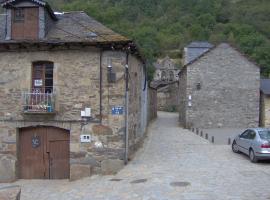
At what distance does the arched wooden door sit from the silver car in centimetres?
803

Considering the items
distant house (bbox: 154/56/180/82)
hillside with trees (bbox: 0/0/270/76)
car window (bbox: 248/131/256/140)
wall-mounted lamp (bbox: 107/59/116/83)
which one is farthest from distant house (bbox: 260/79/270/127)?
distant house (bbox: 154/56/180/82)

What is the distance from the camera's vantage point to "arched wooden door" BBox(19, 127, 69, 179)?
16.3 meters

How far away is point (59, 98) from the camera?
15922 millimetres

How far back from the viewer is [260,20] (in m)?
93.1

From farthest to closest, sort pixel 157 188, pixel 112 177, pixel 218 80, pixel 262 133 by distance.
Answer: pixel 218 80 → pixel 262 133 → pixel 112 177 → pixel 157 188

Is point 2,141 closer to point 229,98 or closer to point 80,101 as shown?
point 80,101

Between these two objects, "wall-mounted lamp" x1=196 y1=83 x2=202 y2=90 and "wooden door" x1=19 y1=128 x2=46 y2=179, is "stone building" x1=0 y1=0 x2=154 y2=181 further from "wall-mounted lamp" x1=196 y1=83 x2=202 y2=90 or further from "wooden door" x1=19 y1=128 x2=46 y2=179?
"wall-mounted lamp" x1=196 y1=83 x2=202 y2=90

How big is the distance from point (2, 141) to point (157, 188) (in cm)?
744

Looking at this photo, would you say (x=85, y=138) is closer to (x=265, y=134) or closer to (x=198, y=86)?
(x=265, y=134)

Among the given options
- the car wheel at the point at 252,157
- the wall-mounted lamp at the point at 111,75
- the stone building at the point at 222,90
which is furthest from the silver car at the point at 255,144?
the stone building at the point at 222,90

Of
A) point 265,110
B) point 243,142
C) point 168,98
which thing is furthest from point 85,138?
point 168,98

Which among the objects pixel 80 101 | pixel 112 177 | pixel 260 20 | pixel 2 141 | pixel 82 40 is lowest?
pixel 112 177

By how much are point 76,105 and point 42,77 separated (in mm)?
1898

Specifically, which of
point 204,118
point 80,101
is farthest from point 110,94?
point 204,118
